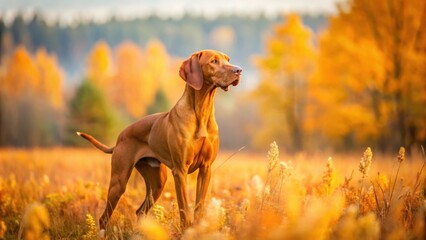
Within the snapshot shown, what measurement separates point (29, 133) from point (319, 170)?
134ft

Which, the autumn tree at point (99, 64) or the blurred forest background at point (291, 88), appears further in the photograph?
the autumn tree at point (99, 64)

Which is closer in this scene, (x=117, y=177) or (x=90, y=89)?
(x=117, y=177)

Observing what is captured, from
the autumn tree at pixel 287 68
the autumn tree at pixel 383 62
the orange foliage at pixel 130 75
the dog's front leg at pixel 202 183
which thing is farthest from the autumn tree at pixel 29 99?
the dog's front leg at pixel 202 183

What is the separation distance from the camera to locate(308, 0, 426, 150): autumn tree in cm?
1606

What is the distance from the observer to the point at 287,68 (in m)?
25.4

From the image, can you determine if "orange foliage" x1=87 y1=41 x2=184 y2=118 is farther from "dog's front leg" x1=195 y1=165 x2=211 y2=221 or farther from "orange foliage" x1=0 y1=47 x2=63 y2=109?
"dog's front leg" x1=195 y1=165 x2=211 y2=221

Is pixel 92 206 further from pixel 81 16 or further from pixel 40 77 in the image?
pixel 81 16

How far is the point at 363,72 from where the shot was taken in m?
17.4

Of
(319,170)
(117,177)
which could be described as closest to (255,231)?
(117,177)

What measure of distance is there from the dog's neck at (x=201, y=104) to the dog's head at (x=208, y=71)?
87mm

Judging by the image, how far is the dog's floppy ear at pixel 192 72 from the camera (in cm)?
456

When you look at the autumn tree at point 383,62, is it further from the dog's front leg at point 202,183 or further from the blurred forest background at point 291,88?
the dog's front leg at point 202,183

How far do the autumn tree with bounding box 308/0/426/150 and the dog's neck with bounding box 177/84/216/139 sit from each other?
12623mm

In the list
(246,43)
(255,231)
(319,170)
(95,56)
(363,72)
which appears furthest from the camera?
(246,43)
